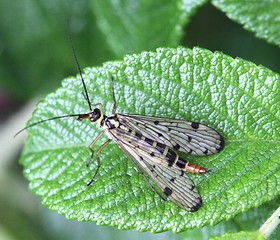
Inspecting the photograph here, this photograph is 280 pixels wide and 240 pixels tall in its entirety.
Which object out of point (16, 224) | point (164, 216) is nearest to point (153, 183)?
point (164, 216)

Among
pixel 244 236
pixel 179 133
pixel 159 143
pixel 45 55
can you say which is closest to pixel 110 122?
pixel 159 143

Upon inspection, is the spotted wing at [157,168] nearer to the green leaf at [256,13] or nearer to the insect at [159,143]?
the insect at [159,143]

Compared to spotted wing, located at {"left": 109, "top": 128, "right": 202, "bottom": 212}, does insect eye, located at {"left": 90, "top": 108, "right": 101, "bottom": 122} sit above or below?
above

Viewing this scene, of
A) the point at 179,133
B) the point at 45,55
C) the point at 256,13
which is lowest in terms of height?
the point at 179,133

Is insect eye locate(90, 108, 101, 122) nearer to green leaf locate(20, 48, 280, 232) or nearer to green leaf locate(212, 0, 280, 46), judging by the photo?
green leaf locate(20, 48, 280, 232)

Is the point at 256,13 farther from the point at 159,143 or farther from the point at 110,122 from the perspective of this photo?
the point at 110,122

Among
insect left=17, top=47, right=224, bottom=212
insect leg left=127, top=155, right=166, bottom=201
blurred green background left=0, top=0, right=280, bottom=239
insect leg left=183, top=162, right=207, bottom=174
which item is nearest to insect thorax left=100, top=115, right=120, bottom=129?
insect left=17, top=47, right=224, bottom=212

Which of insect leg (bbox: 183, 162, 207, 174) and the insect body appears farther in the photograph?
the insect body
